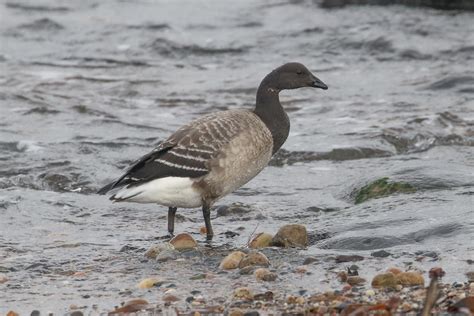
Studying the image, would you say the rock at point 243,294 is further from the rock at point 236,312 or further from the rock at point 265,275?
the rock at point 265,275

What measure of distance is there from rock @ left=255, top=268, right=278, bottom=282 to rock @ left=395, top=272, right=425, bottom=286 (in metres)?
0.92

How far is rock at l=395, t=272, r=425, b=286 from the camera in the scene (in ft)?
22.7

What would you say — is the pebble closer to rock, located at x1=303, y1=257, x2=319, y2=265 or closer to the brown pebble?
rock, located at x1=303, y1=257, x2=319, y2=265

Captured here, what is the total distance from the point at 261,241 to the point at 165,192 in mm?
970

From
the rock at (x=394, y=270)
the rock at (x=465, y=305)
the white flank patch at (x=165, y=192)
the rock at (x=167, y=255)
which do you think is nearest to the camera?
the rock at (x=465, y=305)

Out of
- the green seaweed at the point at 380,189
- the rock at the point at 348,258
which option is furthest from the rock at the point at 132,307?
the green seaweed at the point at 380,189

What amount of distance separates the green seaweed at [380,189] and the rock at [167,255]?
2608mm

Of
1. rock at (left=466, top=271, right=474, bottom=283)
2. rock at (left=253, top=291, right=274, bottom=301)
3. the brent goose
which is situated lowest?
rock at (left=253, top=291, right=274, bottom=301)

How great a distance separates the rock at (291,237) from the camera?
848 cm

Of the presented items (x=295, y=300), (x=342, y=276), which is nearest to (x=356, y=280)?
(x=342, y=276)

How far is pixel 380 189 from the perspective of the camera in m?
10.3

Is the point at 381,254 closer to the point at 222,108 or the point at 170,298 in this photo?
the point at 170,298

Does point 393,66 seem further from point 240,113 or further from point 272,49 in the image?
point 240,113

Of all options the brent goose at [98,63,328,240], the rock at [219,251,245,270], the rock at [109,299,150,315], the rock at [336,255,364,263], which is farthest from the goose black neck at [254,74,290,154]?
the rock at [109,299,150,315]
